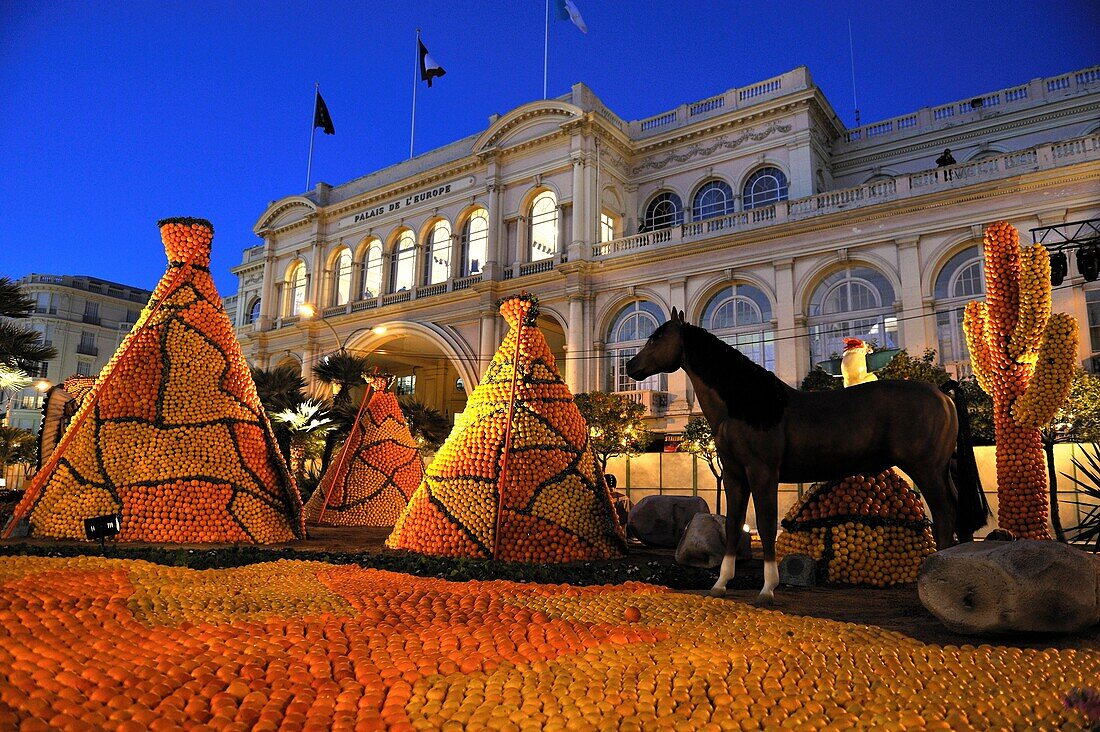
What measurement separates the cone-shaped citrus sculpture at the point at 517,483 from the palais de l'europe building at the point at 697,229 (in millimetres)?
16938

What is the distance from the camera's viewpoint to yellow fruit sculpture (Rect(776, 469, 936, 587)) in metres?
5.64

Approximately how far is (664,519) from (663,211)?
22.4 m

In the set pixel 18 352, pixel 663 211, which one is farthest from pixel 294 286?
pixel 18 352

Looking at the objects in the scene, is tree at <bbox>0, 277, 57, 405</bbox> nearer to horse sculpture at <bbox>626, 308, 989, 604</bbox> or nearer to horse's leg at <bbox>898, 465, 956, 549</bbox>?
horse sculpture at <bbox>626, 308, 989, 604</bbox>

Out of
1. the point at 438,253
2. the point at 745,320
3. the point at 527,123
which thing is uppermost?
the point at 527,123

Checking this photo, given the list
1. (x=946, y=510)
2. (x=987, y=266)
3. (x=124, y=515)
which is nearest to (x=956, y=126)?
(x=987, y=266)

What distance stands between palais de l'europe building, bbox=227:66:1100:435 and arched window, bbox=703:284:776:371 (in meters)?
0.08

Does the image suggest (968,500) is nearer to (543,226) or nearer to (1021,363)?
(1021,363)

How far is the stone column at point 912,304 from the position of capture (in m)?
21.0

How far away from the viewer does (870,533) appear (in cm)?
571

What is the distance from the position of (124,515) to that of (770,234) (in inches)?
863

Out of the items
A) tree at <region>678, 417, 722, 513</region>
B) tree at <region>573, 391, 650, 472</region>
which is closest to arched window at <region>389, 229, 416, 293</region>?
tree at <region>573, 391, 650, 472</region>

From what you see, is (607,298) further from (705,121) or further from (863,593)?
(863,593)

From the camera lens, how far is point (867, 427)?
5.25 metres
